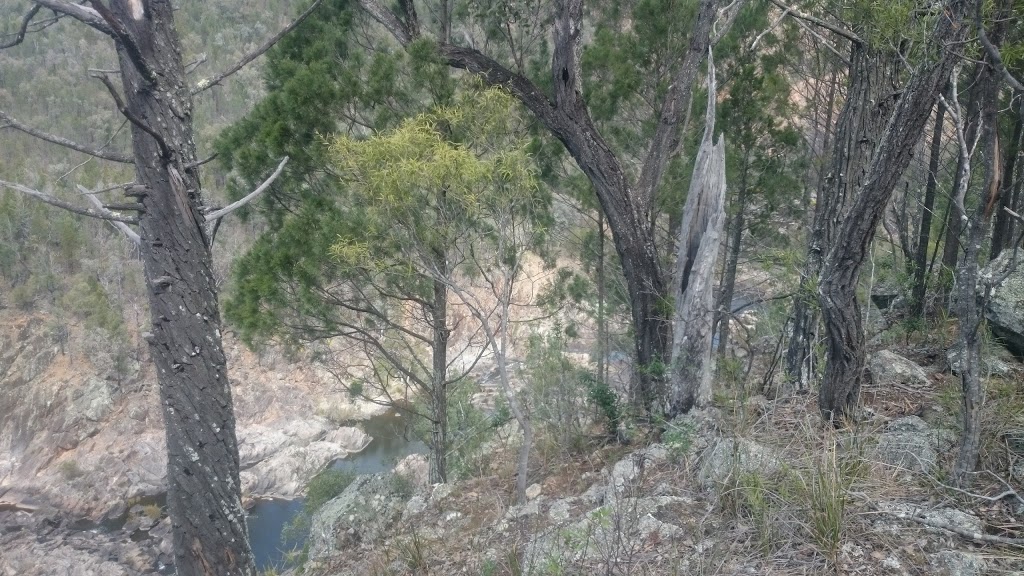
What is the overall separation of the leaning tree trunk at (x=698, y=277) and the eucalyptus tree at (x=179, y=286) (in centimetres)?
281

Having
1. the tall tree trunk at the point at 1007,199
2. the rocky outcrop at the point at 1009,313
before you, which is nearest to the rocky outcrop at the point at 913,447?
the rocky outcrop at the point at 1009,313

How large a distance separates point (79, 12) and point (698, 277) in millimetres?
3691

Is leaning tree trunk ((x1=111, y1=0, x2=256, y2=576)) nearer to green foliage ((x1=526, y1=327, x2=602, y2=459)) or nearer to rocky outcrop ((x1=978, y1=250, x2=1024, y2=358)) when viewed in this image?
green foliage ((x1=526, y1=327, x2=602, y2=459))

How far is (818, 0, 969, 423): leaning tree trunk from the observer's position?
8.84 ft

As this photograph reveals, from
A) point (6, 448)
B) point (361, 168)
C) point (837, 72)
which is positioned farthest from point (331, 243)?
point (6, 448)

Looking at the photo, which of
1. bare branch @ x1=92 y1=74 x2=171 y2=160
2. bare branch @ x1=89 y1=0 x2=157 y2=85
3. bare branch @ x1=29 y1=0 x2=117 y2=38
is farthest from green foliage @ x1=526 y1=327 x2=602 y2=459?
bare branch @ x1=29 y1=0 x2=117 y2=38

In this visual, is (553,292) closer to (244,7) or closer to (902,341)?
(902,341)

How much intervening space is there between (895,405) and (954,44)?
2.01 metres

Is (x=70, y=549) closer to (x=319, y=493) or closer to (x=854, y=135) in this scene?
(x=319, y=493)

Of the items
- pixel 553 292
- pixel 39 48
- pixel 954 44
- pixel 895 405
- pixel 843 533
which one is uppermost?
pixel 39 48

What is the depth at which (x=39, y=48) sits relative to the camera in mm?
29688

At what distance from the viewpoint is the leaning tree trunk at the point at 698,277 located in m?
4.27

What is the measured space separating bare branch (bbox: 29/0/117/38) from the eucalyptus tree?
10 cm

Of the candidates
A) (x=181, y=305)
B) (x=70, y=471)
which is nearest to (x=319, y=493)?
(x=181, y=305)
